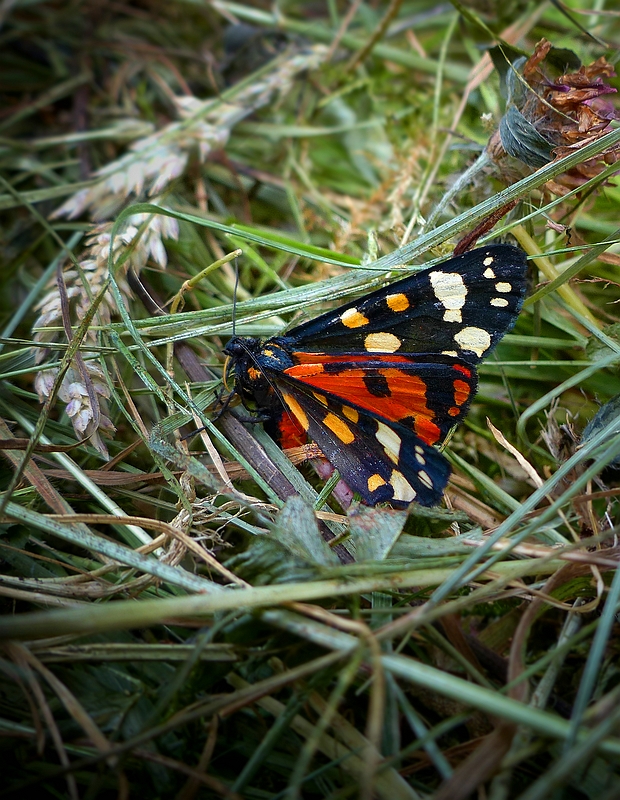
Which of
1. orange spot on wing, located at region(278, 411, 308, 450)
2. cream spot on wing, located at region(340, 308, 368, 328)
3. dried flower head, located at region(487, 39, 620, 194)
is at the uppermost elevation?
dried flower head, located at region(487, 39, 620, 194)

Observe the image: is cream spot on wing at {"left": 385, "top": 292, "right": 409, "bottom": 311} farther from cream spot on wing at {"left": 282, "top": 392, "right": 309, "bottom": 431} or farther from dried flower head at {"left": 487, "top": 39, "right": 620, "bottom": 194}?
dried flower head at {"left": 487, "top": 39, "right": 620, "bottom": 194}

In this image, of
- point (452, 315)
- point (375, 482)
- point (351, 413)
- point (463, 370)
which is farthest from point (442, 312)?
point (375, 482)

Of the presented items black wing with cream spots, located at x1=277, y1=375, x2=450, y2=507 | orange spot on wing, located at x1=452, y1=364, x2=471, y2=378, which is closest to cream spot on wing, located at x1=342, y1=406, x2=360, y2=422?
black wing with cream spots, located at x1=277, y1=375, x2=450, y2=507

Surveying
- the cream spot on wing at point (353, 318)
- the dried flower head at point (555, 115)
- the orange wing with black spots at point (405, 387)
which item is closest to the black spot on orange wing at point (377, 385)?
the orange wing with black spots at point (405, 387)

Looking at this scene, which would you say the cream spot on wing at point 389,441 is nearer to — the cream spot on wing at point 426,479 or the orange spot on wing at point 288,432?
the cream spot on wing at point 426,479

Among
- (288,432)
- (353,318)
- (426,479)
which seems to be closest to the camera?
(426,479)

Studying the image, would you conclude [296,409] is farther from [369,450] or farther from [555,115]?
[555,115]

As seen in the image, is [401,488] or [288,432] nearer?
[401,488]
